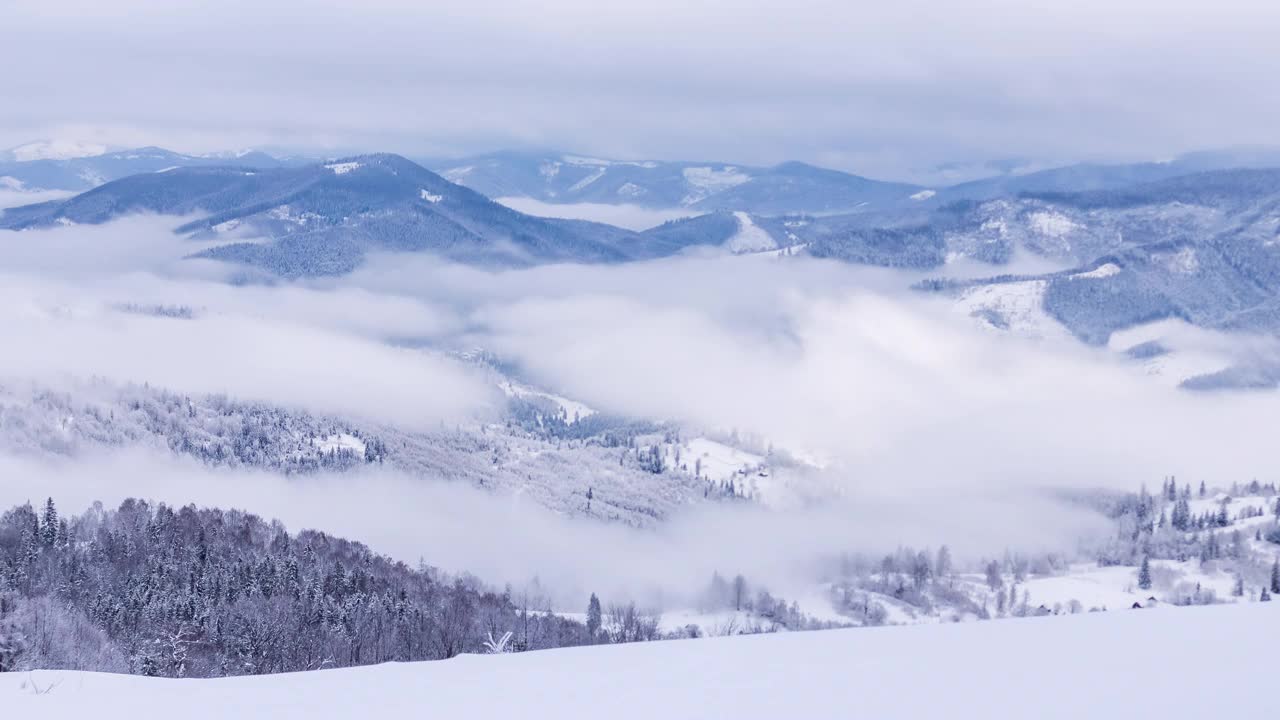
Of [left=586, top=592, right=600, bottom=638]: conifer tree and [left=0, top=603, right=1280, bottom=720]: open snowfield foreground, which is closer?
[left=0, top=603, right=1280, bottom=720]: open snowfield foreground

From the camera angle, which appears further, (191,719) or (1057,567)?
(1057,567)

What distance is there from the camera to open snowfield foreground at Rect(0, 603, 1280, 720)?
11.7m

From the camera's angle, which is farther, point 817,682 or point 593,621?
point 593,621

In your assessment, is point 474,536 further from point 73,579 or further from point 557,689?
point 557,689

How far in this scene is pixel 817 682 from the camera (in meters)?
12.8

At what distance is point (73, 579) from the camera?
250ft

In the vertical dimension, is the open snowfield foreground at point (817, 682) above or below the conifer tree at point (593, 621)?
above

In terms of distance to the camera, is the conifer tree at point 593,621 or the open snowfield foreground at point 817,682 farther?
the conifer tree at point 593,621

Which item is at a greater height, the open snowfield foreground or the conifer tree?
the open snowfield foreground

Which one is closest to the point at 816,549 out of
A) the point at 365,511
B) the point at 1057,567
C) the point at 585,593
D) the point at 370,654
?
the point at 1057,567

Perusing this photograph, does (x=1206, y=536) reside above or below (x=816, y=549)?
above

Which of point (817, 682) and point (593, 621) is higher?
point (817, 682)

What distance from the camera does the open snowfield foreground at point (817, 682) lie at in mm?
11727

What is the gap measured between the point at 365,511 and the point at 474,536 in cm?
2078
